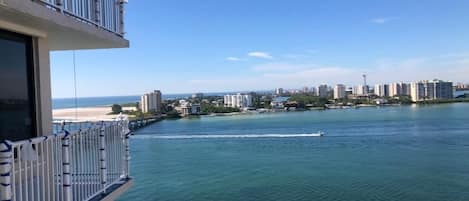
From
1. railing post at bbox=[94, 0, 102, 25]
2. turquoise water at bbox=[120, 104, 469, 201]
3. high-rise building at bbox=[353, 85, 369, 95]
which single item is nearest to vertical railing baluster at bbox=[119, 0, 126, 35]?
railing post at bbox=[94, 0, 102, 25]

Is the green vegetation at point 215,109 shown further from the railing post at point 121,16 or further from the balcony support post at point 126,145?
the balcony support post at point 126,145

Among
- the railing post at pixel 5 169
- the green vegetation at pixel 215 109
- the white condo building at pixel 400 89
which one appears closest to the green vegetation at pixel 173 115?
the green vegetation at pixel 215 109

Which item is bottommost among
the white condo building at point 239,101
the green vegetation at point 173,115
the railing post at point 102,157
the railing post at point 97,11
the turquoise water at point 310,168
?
the turquoise water at point 310,168

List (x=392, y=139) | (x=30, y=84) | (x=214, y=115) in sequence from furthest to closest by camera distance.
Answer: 1. (x=214, y=115)
2. (x=392, y=139)
3. (x=30, y=84)

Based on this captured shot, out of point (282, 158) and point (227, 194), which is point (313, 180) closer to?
point (227, 194)

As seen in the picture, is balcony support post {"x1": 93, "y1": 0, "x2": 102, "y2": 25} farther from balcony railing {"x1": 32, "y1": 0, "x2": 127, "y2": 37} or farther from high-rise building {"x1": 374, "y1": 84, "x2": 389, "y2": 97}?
high-rise building {"x1": 374, "y1": 84, "x2": 389, "y2": 97}

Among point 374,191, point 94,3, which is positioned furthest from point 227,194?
point 94,3

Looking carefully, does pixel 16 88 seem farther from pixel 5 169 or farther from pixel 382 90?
pixel 382 90
